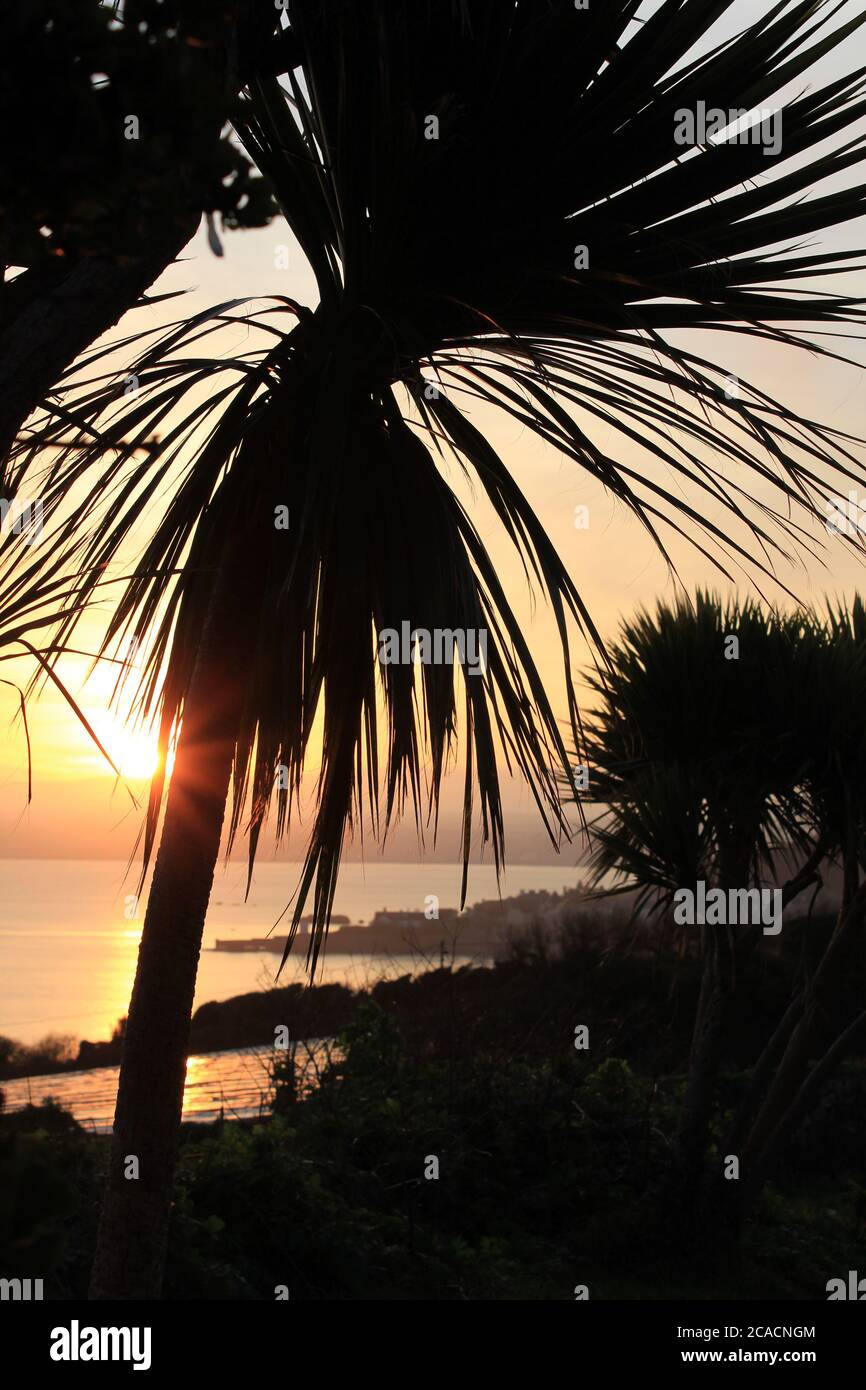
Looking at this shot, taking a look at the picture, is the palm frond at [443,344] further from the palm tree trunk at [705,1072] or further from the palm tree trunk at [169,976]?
the palm tree trunk at [705,1072]

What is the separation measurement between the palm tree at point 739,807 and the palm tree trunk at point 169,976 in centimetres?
344

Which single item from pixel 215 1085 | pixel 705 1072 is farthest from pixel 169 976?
pixel 705 1072

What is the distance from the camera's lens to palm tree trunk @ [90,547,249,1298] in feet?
7.94

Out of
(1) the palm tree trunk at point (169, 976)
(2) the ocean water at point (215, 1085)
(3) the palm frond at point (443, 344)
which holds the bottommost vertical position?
(2) the ocean water at point (215, 1085)

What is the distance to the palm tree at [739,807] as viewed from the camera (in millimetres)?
5867

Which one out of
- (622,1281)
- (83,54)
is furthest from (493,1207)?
(83,54)

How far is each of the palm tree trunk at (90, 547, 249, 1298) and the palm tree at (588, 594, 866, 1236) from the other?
3.44m

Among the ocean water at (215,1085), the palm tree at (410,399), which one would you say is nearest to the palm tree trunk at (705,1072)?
the ocean water at (215,1085)

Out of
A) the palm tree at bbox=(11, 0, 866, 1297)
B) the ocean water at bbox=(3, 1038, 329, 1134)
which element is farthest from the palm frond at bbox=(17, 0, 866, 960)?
the ocean water at bbox=(3, 1038, 329, 1134)

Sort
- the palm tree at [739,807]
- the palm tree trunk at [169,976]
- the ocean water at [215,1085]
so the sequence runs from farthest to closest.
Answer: the palm tree at [739,807]
the ocean water at [215,1085]
the palm tree trunk at [169,976]

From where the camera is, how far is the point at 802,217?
9.47 feet
